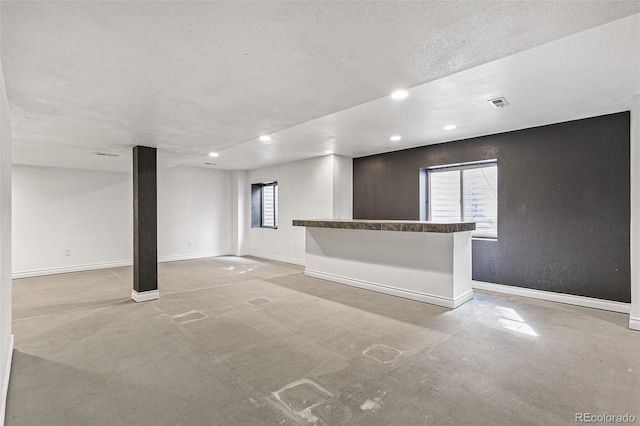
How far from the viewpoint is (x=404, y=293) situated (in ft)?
14.7

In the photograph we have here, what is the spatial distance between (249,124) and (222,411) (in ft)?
8.77

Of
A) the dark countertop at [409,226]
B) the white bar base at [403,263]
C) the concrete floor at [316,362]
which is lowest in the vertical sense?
the concrete floor at [316,362]

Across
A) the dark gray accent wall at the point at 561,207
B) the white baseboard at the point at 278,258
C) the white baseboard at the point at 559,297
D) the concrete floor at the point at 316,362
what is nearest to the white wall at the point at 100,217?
the white baseboard at the point at 278,258

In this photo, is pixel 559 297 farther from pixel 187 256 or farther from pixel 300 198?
pixel 187 256

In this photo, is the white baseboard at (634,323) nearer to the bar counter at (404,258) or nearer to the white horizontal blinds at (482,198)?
the bar counter at (404,258)

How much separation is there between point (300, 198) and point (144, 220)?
355 centimetres

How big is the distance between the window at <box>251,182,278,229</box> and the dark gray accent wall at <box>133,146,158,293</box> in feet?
14.2

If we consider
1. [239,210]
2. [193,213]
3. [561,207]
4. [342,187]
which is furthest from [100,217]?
[561,207]

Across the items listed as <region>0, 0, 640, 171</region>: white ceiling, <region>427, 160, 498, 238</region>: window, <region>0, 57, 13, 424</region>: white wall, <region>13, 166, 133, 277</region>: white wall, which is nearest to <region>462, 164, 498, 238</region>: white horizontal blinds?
<region>427, 160, 498, 238</region>: window

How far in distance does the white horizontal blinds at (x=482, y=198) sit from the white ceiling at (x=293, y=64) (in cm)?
119

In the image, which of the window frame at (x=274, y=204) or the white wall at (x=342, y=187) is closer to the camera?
the white wall at (x=342, y=187)

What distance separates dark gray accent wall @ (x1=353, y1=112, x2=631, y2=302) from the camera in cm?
388

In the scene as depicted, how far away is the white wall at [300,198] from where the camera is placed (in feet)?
21.9

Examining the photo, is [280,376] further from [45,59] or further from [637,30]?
[637,30]
